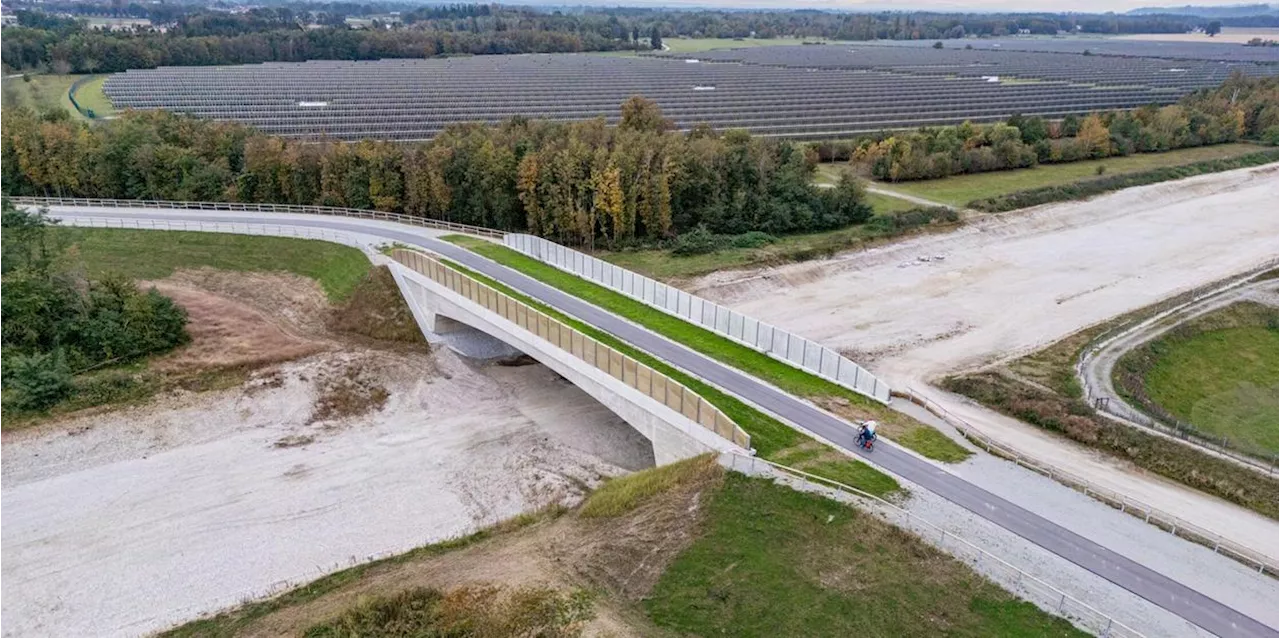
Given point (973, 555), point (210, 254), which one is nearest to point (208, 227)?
point (210, 254)

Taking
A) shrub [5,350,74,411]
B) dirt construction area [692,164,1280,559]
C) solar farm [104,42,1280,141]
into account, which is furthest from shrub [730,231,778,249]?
shrub [5,350,74,411]

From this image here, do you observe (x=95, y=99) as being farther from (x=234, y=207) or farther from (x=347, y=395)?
(x=347, y=395)

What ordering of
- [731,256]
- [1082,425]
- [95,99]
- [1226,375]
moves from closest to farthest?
[1082,425], [1226,375], [731,256], [95,99]

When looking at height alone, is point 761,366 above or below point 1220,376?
above

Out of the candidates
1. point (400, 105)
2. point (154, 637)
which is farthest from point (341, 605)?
point (400, 105)

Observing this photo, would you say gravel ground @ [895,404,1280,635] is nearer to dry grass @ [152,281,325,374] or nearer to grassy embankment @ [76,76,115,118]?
dry grass @ [152,281,325,374]

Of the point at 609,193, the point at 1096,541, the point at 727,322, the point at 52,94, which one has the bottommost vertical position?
the point at 1096,541
